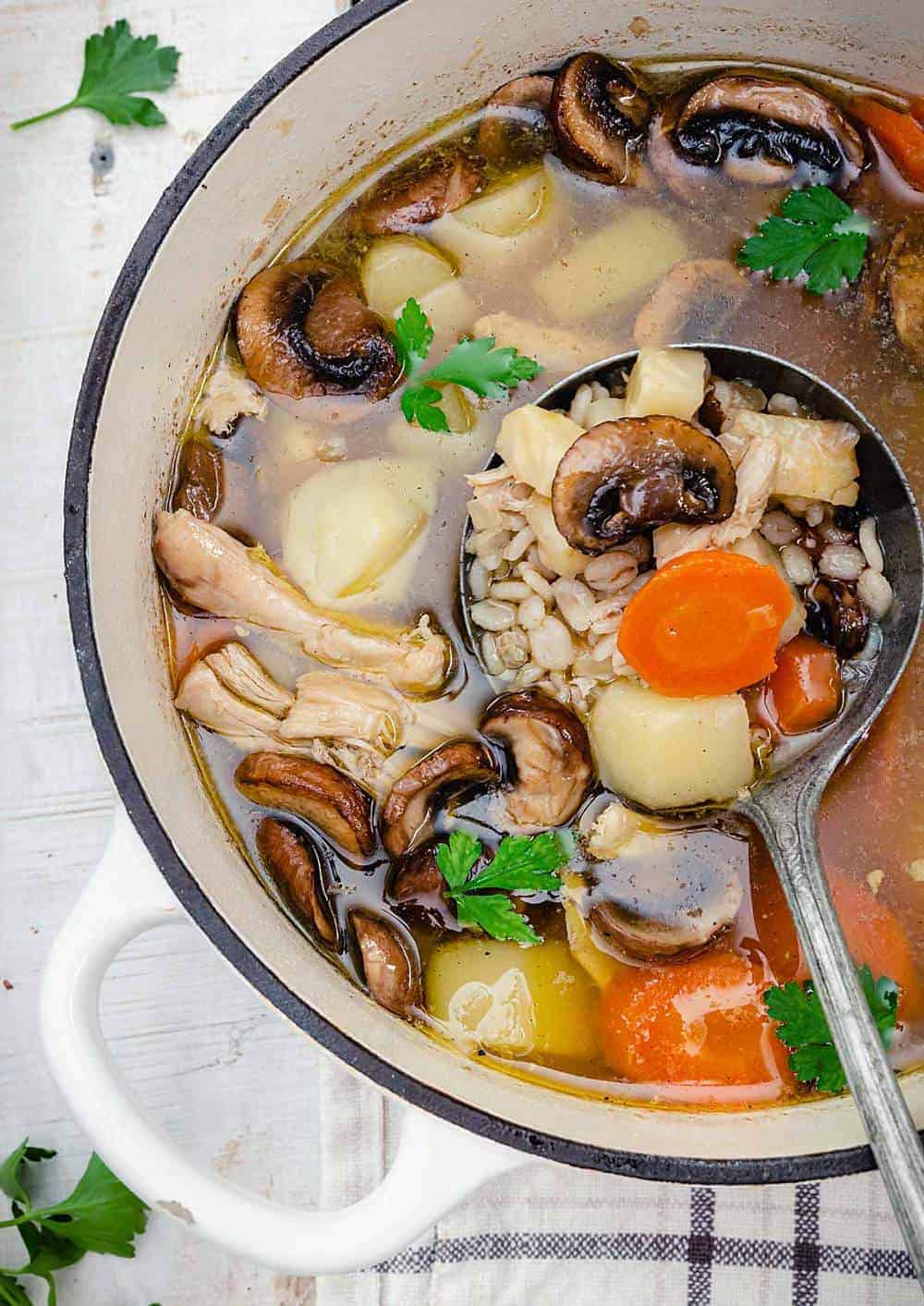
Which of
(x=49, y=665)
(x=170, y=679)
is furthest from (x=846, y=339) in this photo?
(x=49, y=665)

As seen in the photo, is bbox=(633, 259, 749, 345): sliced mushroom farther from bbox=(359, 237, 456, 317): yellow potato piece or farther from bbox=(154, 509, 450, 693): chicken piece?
bbox=(154, 509, 450, 693): chicken piece

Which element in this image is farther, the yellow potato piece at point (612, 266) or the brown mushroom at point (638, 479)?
the yellow potato piece at point (612, 266)

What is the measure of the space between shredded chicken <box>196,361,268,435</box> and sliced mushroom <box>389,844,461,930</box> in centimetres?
82

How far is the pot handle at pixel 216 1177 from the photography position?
5.81ft

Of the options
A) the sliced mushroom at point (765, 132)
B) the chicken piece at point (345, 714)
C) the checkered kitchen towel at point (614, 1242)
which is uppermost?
the sliced mushroom at point (765, 132)

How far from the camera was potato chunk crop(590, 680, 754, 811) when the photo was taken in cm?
212

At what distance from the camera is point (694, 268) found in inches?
90.2

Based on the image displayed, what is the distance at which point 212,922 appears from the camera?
6.15 ft

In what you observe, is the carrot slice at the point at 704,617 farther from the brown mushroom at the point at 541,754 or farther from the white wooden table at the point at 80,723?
the white wooden table at the point at 80,723

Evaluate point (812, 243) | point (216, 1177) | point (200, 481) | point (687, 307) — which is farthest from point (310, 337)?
point (216, 1177)

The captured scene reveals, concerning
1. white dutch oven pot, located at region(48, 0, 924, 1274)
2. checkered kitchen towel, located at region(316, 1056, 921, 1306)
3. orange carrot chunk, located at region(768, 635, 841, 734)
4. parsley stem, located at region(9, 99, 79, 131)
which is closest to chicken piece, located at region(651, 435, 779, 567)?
orange carrot chunk, located at region(768, 635, 841, 734)

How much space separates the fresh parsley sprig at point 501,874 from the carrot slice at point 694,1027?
0.73 ft

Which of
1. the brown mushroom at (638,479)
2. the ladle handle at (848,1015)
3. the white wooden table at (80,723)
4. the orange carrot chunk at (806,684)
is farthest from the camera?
the white wooden table at (80,723)

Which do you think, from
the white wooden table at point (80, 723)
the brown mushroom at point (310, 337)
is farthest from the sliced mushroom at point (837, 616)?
the white wooden table at point (80, 723)
